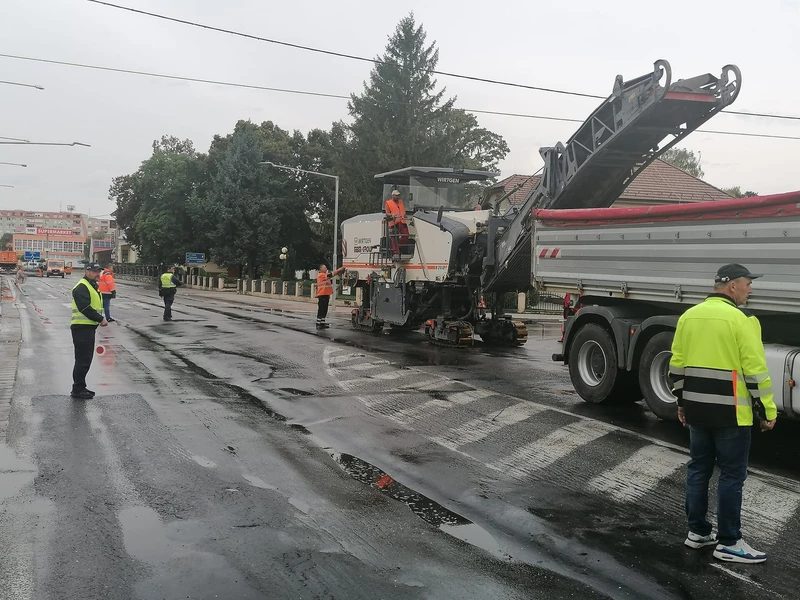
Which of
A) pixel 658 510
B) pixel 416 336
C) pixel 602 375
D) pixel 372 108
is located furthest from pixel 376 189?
pixel 658 510

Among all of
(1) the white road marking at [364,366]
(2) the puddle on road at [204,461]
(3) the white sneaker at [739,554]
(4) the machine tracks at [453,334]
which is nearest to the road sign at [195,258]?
(4) the machine tracks at [453,334]

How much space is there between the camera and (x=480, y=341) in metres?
17.6

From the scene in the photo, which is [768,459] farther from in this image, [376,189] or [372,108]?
[372,108]

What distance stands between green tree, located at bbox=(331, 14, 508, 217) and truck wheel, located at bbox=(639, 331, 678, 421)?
37.5 metres

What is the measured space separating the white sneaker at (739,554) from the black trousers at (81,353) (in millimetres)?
7845

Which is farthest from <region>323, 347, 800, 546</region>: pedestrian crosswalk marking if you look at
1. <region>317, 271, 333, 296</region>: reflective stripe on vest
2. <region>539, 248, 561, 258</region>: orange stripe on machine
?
<region>317, 271, 333, 296</region>: reflective stripe on vest

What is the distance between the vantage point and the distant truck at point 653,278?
723cm

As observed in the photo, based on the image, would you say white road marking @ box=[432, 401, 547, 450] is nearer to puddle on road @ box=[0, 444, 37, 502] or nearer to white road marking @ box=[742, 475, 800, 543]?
white road marking @ box=[742, 475, 800, 543]

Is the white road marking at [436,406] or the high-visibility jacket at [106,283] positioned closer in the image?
the white road marking at [436,406]

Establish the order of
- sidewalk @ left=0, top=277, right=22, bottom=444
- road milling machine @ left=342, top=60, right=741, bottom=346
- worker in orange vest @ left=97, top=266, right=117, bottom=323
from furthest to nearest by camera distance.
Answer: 1. worker in orange vest @ left=97, top=266, right=117, bottom=323
2. road milling machine @ left=342, top=60, right=741, bottom=346
3. sidewalk @ left=0, top=277, right=22, bottom=444

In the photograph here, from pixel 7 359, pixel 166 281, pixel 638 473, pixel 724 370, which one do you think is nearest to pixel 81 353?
pixel 7 359

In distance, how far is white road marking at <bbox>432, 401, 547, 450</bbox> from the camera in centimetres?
758

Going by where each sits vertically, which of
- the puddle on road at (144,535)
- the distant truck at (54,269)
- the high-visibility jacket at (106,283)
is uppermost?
the high-visibility jacket at (106,283)

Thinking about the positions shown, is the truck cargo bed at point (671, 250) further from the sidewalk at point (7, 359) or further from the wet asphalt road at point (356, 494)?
the sidewalk at point (7, 359)
